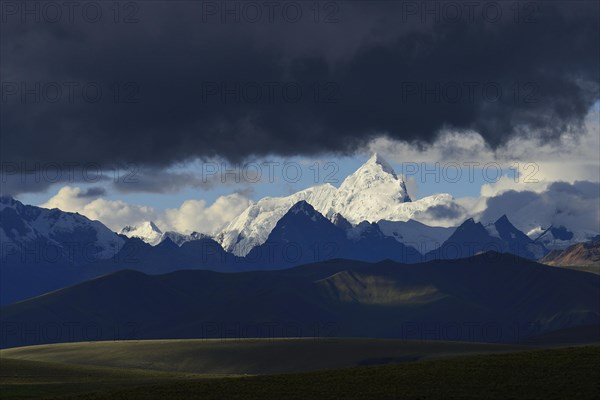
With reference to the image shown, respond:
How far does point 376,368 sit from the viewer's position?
139875 mm

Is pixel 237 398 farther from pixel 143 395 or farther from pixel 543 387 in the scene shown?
pixel 543 387

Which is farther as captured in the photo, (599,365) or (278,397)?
(599,365)

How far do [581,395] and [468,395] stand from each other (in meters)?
11.0

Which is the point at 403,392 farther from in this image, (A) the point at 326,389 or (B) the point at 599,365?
(B) the point at 599,365

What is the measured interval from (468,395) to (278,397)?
1966 cm

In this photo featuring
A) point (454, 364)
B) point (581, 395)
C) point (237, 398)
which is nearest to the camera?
point (581, 395)

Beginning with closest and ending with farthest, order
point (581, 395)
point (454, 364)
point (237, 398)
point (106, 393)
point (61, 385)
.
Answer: point (581, 395), point (237, 398), point (106, 393), point (454, 364), point (61, 385)

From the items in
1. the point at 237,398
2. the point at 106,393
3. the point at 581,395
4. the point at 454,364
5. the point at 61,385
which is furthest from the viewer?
the point at 61,385

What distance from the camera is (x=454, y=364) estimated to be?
135 m

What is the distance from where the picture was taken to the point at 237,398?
112500mm

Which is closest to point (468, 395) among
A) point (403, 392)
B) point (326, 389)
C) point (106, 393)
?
point (403, 392)

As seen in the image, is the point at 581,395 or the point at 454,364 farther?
the point at 454,364

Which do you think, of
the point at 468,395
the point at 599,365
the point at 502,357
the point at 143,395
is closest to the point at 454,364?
the point at 502,357

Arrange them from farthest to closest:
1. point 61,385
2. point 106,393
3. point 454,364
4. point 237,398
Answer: point 61,385 < point 454,364 < point 106,393 < point 237,398
